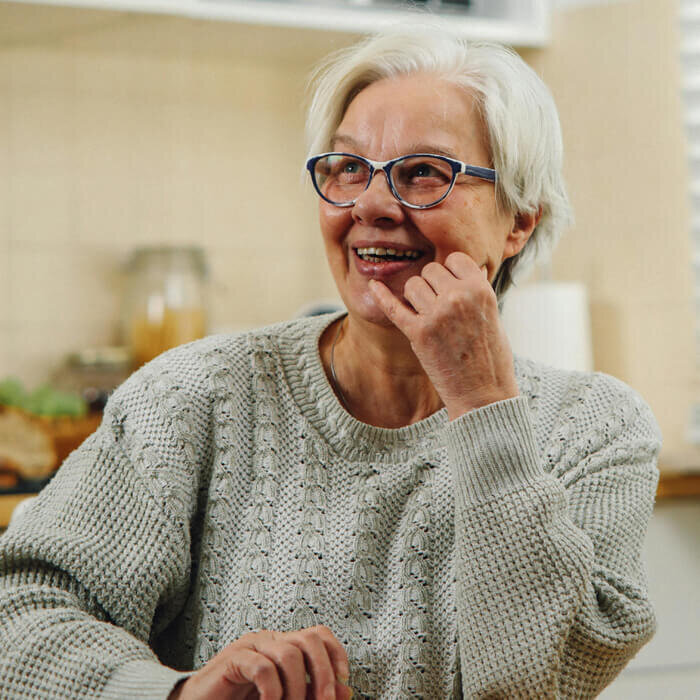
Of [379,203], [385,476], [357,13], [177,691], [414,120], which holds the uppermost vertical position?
[357,13]

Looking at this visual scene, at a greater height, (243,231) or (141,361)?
(243,231)

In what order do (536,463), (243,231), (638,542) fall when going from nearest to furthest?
(536,463) → (638,542) → (243,231)

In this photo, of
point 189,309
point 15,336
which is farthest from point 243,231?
point 15,336

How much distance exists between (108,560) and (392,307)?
0.44 meters

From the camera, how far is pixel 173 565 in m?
1.09

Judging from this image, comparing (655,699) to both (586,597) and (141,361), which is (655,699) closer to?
(586,597)

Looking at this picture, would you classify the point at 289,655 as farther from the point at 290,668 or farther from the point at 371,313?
the point at 371,313

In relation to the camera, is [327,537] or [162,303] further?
[162,303]

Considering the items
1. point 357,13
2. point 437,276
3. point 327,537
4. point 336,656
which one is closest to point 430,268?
point 437,276

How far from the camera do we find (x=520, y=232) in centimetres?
132

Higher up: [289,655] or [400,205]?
[400,205]

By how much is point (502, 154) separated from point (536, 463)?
1.34 feet

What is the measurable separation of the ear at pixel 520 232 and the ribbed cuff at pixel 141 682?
0.71 meters

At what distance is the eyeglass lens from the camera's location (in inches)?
45.2
